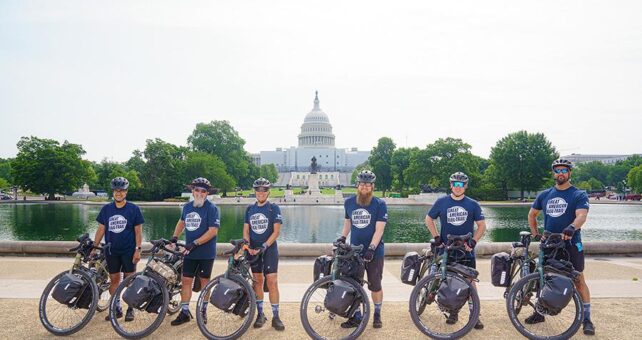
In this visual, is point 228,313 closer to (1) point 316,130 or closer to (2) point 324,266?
(2) point 324,266

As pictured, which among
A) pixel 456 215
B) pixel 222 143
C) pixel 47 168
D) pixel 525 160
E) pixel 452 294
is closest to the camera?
pixel 452 294

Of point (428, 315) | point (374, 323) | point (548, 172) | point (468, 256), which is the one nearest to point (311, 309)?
point (374, 323)

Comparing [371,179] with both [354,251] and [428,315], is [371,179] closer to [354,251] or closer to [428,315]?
[354,251]

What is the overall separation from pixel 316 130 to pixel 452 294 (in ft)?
592

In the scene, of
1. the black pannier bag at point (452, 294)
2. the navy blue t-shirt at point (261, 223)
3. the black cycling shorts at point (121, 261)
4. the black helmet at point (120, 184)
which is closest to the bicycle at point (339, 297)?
the black pannier bag at point (452, 294)

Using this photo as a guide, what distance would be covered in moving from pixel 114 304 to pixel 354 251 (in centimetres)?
322

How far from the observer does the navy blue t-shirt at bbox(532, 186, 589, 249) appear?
6.54 meters

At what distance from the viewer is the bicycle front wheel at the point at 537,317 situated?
239 inches

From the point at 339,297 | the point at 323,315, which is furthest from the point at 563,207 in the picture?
the point at 323,315

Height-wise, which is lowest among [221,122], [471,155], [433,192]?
[433,192]

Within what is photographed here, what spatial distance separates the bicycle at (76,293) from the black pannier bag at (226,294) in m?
1.71

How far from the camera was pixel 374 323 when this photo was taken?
667 centimetres

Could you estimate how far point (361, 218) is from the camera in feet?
21.8

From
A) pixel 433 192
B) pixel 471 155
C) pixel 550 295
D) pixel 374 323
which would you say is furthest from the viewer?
pixel 471 155
